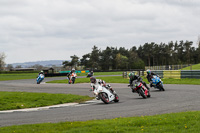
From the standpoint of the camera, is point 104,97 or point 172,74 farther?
point 172,74

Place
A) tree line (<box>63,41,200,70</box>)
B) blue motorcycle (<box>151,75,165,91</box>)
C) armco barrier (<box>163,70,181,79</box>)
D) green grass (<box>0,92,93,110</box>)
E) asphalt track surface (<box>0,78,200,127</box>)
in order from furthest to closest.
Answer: tree line (<box>63,41,200,70</box>) < armco barrier (<box>163,70,181,79</box>) < blue motorcycle (<box>151,75,165,91</box>) < green grass (<box>0,92,93,110</box>) < asphalt track surface (<box>0,78,200,127</box>)

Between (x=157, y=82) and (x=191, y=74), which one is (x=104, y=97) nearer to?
(x=157, y=82)

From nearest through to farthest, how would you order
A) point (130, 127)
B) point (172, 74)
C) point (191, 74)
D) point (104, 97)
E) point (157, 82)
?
point (130, 127) < point (104, 97) < point (157, 82) < point (191, 74) < point (172, 74)

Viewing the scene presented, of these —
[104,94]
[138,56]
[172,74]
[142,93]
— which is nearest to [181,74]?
[172,74]

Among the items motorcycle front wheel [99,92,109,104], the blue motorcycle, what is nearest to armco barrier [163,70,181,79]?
the blue motorcycle

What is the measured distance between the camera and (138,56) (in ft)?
506

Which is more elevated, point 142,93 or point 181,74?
point 181,74

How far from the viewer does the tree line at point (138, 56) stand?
431 feet

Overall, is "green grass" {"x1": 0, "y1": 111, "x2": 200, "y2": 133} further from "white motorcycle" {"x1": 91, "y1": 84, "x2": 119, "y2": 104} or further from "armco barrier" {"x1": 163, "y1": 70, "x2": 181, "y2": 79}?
"armco barrier" {"x1": 163, "y1": 70, "x2": 181, "y2": 79}

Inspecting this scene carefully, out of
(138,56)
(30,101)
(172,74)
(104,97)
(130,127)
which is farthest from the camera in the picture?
(138,56)

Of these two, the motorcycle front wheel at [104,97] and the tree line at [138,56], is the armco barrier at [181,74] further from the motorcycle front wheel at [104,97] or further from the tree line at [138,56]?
the tree line at [138,56]

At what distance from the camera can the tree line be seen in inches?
5177

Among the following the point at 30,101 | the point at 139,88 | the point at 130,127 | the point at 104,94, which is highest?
the point at 139,88

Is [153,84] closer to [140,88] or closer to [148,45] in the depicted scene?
[140,88]
